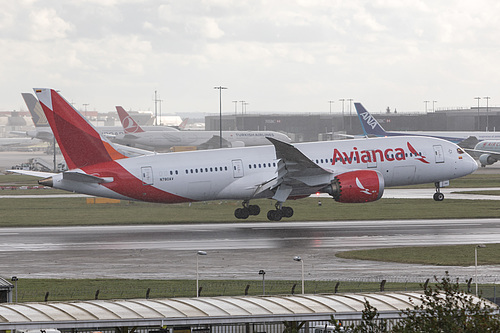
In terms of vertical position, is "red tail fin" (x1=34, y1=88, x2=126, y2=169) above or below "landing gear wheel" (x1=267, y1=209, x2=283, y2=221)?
above

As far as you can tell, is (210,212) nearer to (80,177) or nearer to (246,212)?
(246,212)

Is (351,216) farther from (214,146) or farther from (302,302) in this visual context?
(214,146)

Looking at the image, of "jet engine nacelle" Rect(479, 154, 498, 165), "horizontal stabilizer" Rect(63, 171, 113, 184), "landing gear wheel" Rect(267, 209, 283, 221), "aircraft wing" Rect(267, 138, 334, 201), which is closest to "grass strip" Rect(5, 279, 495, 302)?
"horizontal stabilizer" Rect(63, 171, 113, 184)

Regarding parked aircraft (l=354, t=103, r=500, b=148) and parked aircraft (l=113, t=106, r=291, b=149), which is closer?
parked aircraft (l=354, t=103, r=500, b=148)

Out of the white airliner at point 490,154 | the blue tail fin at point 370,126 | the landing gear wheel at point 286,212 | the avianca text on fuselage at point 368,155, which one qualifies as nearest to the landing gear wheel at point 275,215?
the landing gear wheel at point 286,212

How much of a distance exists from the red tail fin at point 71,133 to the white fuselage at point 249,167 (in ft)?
2.84

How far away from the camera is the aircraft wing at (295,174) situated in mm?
55219

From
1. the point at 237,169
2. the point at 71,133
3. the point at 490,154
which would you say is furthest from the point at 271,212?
the point at 490,154

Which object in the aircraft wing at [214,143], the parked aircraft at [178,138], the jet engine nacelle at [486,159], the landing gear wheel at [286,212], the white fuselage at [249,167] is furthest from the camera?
the parked aircraft at [178,138]

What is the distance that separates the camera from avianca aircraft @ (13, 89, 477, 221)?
54594mm

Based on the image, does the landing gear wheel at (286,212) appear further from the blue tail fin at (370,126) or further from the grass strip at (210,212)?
the blue tail fin at (370,126)

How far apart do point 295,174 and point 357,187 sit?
4.19 meters

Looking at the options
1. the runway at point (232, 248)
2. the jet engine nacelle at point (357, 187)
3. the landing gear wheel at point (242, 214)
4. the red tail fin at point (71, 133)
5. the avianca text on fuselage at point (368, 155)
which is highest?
the red tail fin at point (71, 133)

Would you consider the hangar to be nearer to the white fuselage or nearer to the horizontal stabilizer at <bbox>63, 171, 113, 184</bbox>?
the horizontal stabilizer at <bbox>63, 171, 113, 184</bbox>
